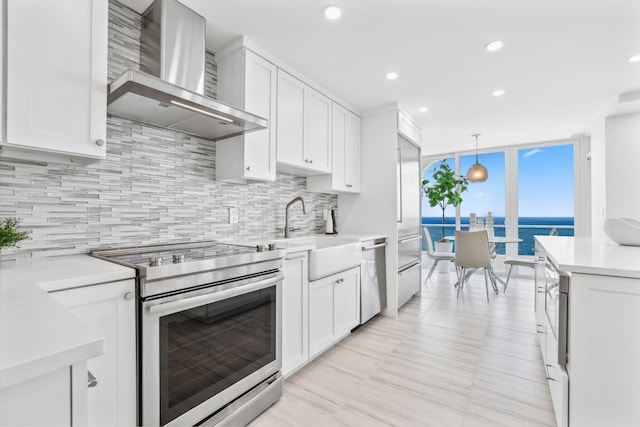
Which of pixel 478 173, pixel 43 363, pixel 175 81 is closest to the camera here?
pixel 43 363

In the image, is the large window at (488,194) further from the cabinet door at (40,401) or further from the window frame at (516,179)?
the cabinet door at (40,401)

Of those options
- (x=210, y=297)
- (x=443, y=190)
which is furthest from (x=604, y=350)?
(x=443, y=190)

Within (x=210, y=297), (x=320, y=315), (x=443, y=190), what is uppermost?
(x=443, y=190)

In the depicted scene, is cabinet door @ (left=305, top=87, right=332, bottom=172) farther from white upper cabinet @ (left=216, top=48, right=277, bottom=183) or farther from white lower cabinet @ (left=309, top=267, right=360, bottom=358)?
white lower cabinet @ (left=309, top=267, right=360, bottom=358)

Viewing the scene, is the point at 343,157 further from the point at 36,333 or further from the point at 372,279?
the point at 36,333

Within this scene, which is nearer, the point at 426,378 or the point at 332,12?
the point at 332,12

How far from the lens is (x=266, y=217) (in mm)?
2672

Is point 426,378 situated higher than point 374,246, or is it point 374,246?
point 374,246

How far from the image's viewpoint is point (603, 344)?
47.9 inches

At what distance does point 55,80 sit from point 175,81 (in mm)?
599

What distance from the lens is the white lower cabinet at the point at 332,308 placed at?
226 centimetres

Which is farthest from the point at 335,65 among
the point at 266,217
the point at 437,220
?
the point at 437,220

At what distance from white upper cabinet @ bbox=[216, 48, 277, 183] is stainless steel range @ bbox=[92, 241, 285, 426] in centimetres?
61

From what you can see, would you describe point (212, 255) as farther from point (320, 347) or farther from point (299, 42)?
point (299, 42)
